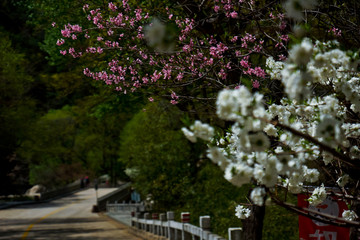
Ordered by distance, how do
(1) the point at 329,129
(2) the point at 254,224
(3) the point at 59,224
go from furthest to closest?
1. (3) the point at 59,224
2. (2) the point at 254,224
3. (1) the point at 329,129

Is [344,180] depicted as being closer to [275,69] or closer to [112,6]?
[275,69]

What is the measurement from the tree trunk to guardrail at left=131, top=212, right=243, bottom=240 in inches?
16.7

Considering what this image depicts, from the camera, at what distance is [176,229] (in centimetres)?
1585

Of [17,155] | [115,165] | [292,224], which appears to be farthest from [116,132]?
[292,224]

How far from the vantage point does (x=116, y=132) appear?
67.5 metres

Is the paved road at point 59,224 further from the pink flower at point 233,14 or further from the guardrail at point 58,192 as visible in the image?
the pink flower at point 233,14

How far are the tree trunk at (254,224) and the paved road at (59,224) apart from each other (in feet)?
44.8

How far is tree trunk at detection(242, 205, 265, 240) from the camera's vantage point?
9.03 meters

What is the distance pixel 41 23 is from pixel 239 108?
21020 mm

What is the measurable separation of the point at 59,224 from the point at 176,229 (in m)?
16.5

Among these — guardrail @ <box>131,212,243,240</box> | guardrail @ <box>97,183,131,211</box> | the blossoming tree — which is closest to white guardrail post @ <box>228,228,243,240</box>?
guardrail @ <box>131,212,243,240</box>

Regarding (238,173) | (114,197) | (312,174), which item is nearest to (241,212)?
(312,174)

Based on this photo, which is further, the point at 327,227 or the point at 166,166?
the point at 166,166

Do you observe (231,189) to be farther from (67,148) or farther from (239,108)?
(67,148)
